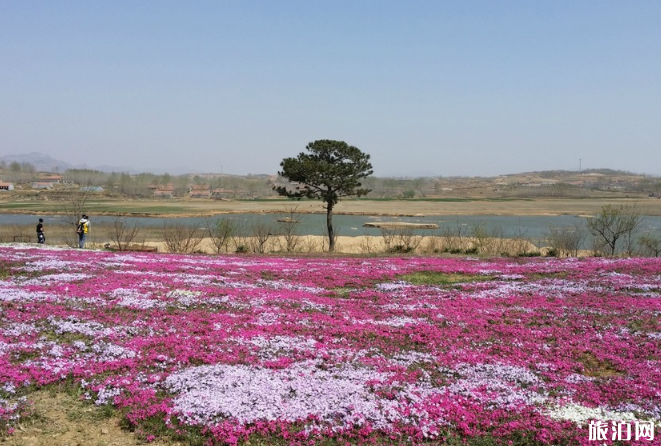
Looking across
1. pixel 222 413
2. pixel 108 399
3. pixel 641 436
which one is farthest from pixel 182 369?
pixel 641 436

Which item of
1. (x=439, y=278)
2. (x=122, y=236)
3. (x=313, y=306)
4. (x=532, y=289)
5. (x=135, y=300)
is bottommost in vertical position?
(x=122, y=236)

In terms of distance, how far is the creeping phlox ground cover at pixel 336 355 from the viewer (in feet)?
22.5

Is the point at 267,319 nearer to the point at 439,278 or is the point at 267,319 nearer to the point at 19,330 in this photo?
the point at 19,330

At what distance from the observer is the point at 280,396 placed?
7.52 m

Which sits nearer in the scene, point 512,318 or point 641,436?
point 641,436

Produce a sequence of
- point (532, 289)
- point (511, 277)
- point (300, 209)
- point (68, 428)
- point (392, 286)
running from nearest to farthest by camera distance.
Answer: point (68, 428), point (532, 289), point (392, 286), point (511, 277), point (300, 209)

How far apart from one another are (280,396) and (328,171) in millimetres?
28618

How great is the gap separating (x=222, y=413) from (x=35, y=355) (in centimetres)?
443

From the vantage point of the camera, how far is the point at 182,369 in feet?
28.1

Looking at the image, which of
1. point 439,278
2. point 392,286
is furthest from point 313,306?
point 439,278

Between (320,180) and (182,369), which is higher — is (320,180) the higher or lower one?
the higher one

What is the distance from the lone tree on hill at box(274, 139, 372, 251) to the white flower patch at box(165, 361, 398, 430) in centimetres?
2728

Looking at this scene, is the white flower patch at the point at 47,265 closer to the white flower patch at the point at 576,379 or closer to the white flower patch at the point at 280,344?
the white flower patch at the point at 280,344

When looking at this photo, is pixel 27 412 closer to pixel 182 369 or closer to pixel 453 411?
pixel 182 369
